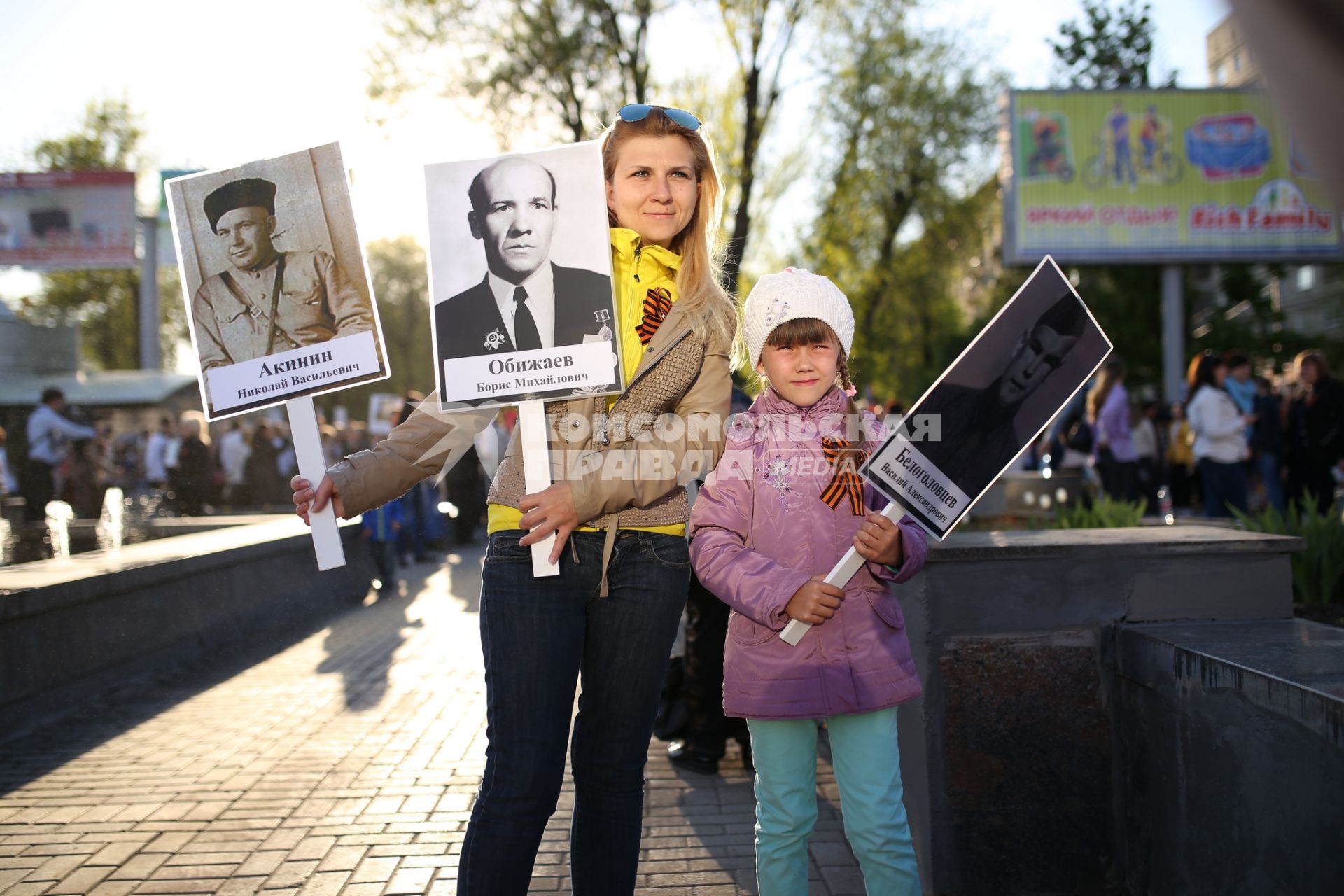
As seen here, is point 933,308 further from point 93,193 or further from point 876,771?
point 876,771

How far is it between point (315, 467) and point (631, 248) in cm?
86

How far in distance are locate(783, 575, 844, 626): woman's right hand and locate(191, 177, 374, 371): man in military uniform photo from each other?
119 cm

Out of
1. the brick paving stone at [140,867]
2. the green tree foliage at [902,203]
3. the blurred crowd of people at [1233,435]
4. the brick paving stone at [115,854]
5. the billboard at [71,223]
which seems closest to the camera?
the brick paving stone at [140,867]

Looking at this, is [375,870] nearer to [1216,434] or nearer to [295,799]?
[295,799]

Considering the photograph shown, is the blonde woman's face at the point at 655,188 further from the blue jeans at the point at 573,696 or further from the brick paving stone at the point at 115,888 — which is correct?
the brick paving stone at the point at 115,888

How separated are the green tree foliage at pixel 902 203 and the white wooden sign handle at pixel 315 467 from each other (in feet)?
91.7

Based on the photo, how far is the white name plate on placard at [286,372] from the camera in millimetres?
2742

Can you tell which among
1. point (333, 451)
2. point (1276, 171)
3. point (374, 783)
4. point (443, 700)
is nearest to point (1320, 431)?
point (443, 700)

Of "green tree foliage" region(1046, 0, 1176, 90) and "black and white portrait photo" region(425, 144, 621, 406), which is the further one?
"green tree foliage" region(1046, 0, 1176, 90)

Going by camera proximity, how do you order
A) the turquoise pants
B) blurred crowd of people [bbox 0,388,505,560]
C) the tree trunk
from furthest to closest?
the tree trunk < blurred crowd of people [bbox 0,388,505,560] < the turquoise pants

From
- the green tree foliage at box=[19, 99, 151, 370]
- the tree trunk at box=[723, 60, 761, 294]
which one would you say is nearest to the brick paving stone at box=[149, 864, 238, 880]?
the tree trunk at box=[723, 60, 761, 294]

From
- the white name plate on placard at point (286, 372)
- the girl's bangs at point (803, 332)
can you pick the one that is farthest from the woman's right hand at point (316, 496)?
the girl's bangs at point (803, 332)

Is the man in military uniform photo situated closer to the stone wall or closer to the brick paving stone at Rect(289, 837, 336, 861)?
the stone wall

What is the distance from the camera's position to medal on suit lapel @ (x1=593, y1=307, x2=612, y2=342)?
2549 mm
